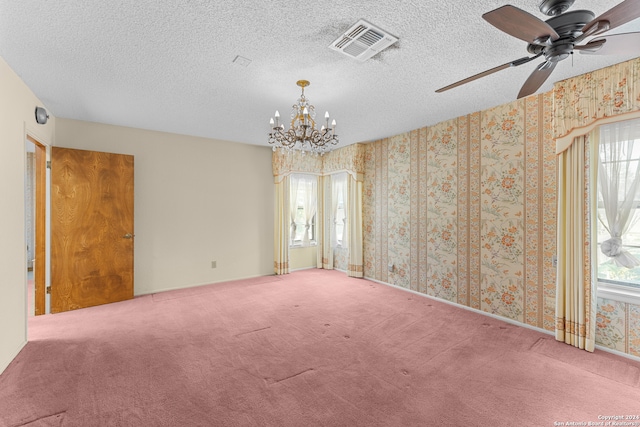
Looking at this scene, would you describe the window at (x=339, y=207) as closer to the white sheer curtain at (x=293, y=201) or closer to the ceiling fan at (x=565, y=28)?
the white sheer curtain at (x=293, y=201)

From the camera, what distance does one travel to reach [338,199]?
6.19 metres

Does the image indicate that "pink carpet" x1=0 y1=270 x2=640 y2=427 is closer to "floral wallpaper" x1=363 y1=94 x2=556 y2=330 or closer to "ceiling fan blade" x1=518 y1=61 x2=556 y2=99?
"floral wallpaper" x1=363 y1=94 x2=556 y2=330

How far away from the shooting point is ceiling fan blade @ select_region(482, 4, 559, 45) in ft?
4.25

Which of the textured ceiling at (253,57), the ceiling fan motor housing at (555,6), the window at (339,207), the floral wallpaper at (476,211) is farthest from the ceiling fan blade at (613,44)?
the window at (339,207)

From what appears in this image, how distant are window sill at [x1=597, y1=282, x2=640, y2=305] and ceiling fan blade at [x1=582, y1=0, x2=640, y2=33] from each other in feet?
Answer: 8.08

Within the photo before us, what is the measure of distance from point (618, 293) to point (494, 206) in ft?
4.43

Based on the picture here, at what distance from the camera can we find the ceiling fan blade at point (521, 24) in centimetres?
129

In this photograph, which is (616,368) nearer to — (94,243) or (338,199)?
(338,199)

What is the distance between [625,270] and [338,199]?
4357mm

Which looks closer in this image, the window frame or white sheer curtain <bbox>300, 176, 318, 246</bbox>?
the window frame

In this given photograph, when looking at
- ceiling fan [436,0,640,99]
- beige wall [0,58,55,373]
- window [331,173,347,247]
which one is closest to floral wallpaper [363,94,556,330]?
window [331,173,347,247]

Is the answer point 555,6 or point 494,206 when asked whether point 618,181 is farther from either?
point 555,6

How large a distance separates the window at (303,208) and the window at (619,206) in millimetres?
4594

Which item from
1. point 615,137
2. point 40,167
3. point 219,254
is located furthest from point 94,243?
point 615,137
